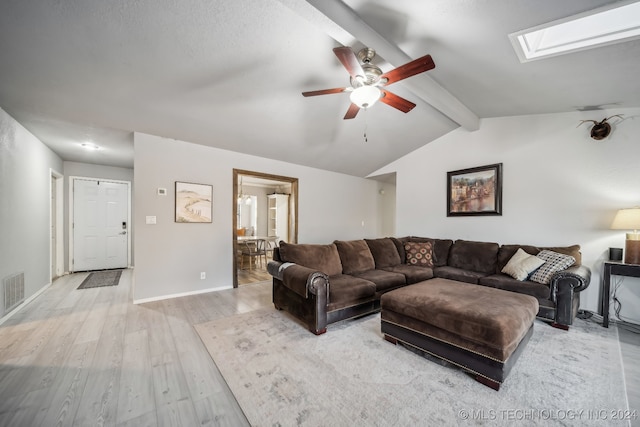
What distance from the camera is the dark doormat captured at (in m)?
4.39

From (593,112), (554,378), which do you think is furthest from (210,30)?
(593,112)

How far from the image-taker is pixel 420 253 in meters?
4.17

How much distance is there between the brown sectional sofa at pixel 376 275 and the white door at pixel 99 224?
15.5 feet

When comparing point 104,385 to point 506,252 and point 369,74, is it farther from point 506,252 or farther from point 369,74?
point 506,252

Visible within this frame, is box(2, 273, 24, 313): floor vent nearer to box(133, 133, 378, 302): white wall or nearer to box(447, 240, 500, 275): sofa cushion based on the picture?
box(133, 133, 378, 302): white wall

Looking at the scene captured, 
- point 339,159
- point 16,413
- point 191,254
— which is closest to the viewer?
point 16,413

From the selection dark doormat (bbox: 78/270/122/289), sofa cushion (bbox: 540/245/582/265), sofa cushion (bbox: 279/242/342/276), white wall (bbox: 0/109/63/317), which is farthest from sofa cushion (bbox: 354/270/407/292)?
dark doormat (bbox: 78/270/122/289)

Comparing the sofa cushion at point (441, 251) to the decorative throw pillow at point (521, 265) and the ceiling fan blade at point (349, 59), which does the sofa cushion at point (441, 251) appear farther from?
the ceiling fan blade at point (349, 59)

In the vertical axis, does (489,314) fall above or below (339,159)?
below

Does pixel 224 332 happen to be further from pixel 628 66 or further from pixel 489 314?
pixel 628 66

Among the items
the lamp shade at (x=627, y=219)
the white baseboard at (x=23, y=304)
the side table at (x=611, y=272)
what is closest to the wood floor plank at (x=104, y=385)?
the white baseboard at (x=23, y=304)

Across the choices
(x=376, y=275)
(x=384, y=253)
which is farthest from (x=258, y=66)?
(x=384, y=253)

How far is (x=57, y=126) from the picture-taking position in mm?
3326

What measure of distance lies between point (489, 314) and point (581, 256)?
255 cm
